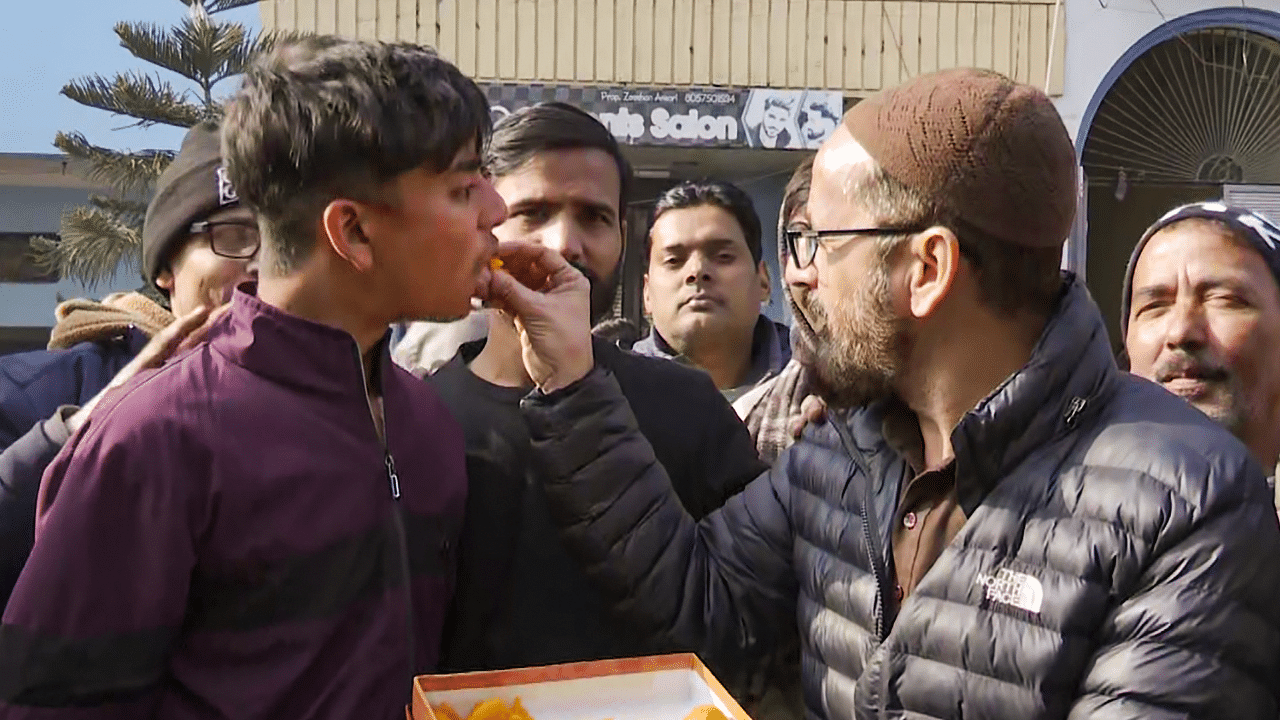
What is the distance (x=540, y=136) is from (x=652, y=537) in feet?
2.68

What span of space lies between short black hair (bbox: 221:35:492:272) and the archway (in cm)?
953

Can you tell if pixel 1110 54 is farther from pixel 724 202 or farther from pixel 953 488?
pixel 953 488

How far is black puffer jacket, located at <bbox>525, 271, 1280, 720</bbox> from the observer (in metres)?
1.39

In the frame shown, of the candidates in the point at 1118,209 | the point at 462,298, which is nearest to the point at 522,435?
the point at 462,298

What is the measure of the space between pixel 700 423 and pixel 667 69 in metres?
8.53

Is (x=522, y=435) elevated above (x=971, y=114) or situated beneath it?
situated beneath

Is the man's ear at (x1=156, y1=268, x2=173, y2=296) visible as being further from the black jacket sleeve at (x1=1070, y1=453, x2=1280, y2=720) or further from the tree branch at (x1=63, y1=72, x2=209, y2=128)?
the tree branch at (x1=63, y1=72, x2=209, y2=128)

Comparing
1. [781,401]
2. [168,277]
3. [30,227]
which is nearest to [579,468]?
[168,277]

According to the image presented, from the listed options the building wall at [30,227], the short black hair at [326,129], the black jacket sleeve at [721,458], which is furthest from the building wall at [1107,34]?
the building wall at [30,227]

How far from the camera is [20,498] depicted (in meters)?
1.76

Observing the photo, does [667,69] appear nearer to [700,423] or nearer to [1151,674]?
[700,423]

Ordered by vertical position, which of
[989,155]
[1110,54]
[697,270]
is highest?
[1110,54]

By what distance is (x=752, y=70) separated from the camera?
10.3m

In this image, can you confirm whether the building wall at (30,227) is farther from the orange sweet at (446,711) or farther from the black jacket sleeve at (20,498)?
the orange sweet at (446,711)
